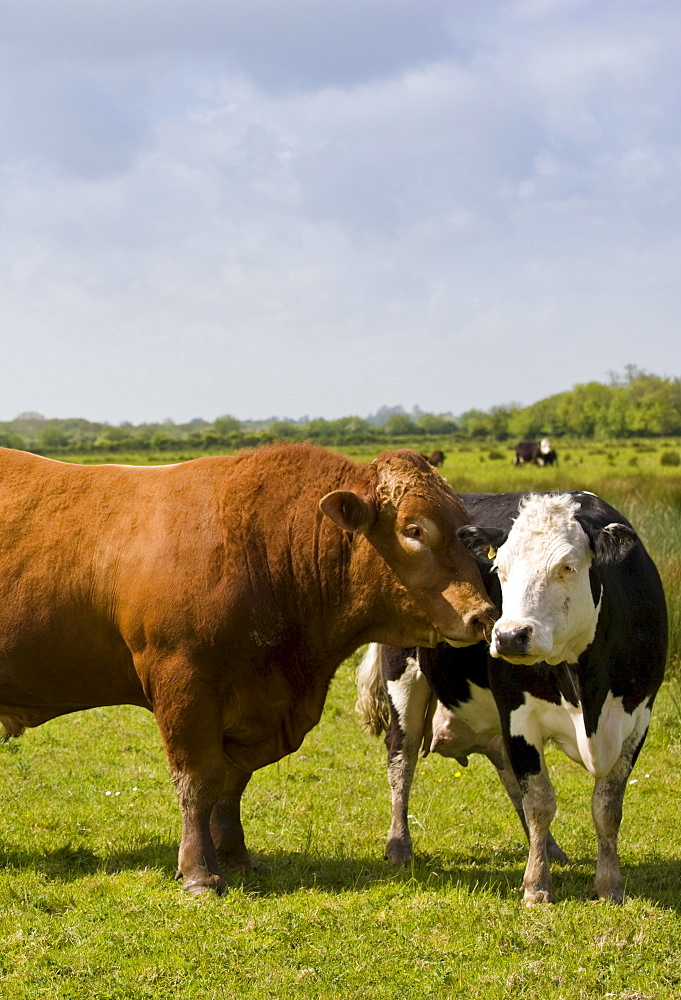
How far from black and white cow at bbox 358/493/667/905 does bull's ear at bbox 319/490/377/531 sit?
1.80ft

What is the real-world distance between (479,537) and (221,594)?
4.66 ft

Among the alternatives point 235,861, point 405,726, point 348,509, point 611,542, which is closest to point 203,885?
point 235,861

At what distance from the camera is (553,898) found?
17.7ft

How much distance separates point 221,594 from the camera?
5.42 metres

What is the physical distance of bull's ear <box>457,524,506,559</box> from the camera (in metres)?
5.30

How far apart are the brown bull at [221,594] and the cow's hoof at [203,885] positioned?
0.01 m

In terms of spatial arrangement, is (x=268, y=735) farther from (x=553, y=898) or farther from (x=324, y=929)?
(x=553, y=898)

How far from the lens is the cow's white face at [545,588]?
4.74 meters

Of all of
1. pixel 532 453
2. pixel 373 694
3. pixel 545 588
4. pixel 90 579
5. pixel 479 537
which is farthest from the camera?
pixel 532 453

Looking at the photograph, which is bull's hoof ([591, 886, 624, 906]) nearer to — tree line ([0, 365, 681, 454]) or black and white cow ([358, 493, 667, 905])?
black and white cow ([358, 493, 667, 905])

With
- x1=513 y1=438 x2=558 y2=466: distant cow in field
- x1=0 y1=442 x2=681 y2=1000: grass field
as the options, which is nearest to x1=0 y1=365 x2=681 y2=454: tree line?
x1=513 y1=438 x2=558 y2=466: distant cow in field

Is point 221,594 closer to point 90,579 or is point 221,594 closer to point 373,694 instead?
point 90,579

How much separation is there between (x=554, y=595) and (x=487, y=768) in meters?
3.95

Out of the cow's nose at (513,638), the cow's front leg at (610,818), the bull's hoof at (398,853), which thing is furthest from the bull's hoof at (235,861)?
the cow's nose at (513,638)
